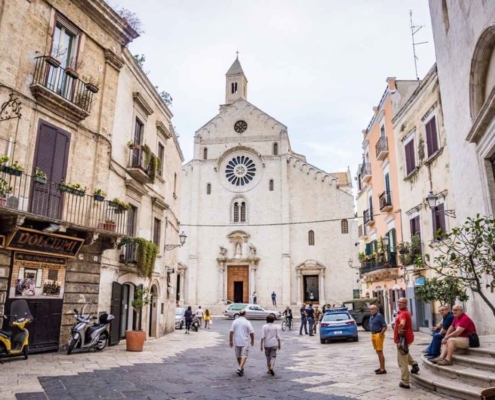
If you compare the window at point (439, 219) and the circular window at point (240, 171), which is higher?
the circular window at point (240, 171)

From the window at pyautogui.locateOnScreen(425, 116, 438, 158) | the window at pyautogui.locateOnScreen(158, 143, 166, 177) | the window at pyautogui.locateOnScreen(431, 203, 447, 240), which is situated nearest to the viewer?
the window at pyautogui.locateOnScreen(431, 203, 447, 240)

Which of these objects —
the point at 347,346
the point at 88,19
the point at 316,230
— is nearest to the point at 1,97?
the point at 88,19

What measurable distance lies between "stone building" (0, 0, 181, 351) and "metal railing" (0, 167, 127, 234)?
0.03 m

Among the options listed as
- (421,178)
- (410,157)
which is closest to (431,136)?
(421,178)

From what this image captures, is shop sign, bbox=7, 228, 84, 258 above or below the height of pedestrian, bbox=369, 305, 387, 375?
above

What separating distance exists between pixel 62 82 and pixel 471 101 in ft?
35.5

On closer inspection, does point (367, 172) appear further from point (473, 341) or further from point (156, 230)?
point (473, 341)

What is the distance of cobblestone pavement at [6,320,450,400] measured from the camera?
6.99 m

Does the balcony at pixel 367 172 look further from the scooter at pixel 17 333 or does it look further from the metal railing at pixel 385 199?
the scooter at pixel 17 333

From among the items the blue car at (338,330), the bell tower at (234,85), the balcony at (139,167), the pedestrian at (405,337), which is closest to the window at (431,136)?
the blue car at (338,330)

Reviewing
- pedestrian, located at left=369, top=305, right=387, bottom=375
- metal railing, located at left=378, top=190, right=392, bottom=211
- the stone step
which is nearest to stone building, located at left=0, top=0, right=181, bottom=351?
pedestrian, located at left=369, top=305, right=387, bottom=375

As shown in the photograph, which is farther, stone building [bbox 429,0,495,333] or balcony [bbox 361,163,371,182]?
balcony [bbox 361,163,371,182]

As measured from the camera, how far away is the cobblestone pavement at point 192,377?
6995 millimetres

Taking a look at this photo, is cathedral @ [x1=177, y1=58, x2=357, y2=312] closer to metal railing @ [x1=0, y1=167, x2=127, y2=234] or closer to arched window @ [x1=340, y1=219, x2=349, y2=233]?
arched window @ [x1=340, y1=219, x2=349, y2=233]
